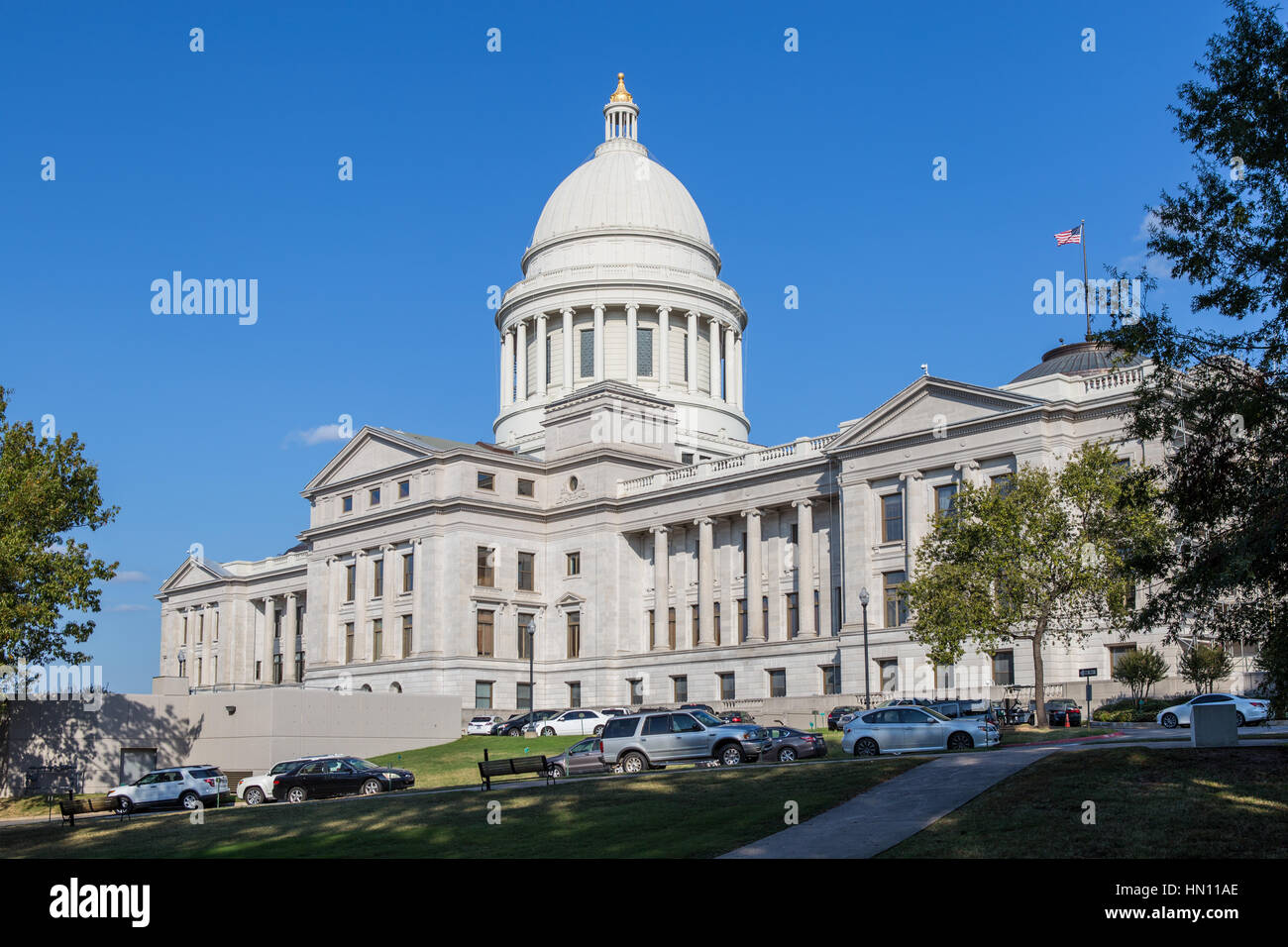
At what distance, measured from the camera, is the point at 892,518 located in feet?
244

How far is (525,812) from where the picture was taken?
98.0ft

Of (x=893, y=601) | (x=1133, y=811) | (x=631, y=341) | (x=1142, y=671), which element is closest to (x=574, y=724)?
(x=893, y=601)

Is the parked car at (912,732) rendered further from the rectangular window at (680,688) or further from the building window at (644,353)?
the building window at (644,353)

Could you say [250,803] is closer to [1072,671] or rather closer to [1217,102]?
[1217,102]

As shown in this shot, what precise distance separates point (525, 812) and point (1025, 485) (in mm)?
30836

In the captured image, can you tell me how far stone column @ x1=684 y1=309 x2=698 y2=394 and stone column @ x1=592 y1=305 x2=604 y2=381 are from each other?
22.2 ft

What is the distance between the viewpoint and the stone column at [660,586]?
292 feet

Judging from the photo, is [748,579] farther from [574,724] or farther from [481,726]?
[574,724]

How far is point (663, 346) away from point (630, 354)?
2.73 meters

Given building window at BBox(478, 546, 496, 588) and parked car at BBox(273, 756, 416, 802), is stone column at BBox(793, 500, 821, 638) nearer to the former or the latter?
building window at BBox(478, 546, 496, 588)

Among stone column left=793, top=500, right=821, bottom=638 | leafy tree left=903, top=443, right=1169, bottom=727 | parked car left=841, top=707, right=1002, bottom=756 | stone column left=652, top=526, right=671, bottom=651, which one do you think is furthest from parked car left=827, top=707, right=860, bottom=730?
stone column left=652, top=526, right=671, bottom=651

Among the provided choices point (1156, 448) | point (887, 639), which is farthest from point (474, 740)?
point (1156, 448)

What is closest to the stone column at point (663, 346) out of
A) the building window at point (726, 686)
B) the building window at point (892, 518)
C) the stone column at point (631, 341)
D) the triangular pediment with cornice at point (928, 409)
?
the stone column at point (631, 341)

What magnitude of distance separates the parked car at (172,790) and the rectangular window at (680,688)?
4305 cm
